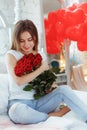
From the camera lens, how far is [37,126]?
3.67 feet

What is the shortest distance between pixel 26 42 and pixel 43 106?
0.38m

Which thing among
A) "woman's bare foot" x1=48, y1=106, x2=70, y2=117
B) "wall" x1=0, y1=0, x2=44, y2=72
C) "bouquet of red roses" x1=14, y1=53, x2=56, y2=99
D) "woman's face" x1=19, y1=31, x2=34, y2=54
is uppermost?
"wall" x1=0, y1=0, x2=44, y2=72

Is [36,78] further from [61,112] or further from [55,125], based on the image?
[55,125]

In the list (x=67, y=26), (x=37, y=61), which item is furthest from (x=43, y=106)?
(x=67, y=26)

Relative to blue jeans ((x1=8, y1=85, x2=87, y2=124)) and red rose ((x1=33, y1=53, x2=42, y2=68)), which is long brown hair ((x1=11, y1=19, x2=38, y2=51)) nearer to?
red rose ((x1=33, y1=53, x2=42, y2=68))

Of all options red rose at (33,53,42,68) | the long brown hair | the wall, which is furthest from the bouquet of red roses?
the wall

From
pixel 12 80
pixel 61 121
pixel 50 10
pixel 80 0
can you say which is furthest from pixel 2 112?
pixel 80 0

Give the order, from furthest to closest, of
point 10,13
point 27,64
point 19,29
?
1. point 10,13
2. point 19,29
3. point 27,64

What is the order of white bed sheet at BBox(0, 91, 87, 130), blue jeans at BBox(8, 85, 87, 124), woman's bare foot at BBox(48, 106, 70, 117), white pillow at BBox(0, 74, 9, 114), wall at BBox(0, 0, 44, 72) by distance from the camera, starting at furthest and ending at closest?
wall at BBox(0, 0, 44, 72), white pillow at BBox(0, 74, 9, 114), woman's bare foot at BBox(48, 106, 70, 117), blue jeans at BBox(8, 85, 87, 124), white bed sheet at BBox(0, 91, 87, 130)

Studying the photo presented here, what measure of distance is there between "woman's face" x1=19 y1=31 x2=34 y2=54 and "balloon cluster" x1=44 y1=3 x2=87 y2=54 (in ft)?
2.05

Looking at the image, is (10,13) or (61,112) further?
(10,13)

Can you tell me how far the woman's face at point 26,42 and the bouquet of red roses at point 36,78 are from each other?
0.09 metres

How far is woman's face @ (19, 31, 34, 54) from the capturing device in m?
1.40

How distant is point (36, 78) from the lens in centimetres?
133
